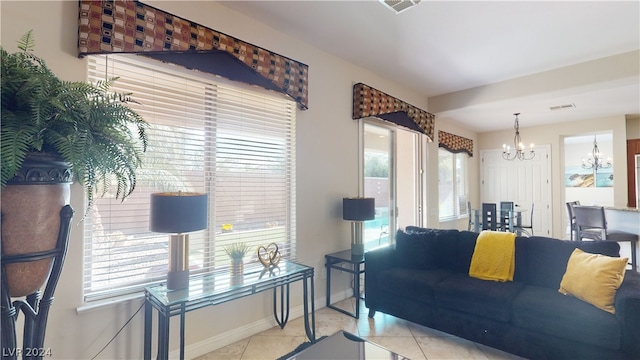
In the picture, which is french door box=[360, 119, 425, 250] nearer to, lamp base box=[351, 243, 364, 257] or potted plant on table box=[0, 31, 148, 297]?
lamp base box=[351, 243, 364, 257]

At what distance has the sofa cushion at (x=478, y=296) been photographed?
2.15 m

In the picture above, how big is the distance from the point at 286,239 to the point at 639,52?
4.22m

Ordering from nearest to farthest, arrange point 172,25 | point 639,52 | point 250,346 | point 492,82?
point 172,25 → point 250,346 → point 639,52 → point 492,82

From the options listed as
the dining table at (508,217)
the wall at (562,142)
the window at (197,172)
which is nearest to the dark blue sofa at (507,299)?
the window at (197,172)

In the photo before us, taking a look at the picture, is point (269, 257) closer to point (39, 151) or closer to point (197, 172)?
point (197, 172)

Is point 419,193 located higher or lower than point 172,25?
lower

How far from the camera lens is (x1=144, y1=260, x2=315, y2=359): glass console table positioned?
5.62 ft

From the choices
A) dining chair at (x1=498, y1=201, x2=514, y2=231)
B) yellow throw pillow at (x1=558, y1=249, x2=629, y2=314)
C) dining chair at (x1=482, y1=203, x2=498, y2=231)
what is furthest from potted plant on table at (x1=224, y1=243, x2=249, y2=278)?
dining chair at (x1=498, y1=201, x2=514, y2=231)

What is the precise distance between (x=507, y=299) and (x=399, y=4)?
240 centimetres

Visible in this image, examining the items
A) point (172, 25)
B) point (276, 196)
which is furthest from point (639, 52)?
point (172, 25)

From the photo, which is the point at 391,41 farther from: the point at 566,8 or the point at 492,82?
the point at 492,82

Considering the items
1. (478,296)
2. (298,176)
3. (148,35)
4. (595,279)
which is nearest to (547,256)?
(595,279)

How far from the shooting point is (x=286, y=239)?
285 centimetres

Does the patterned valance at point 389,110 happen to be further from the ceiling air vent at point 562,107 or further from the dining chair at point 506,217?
the ceiling air vent at point 562,107
